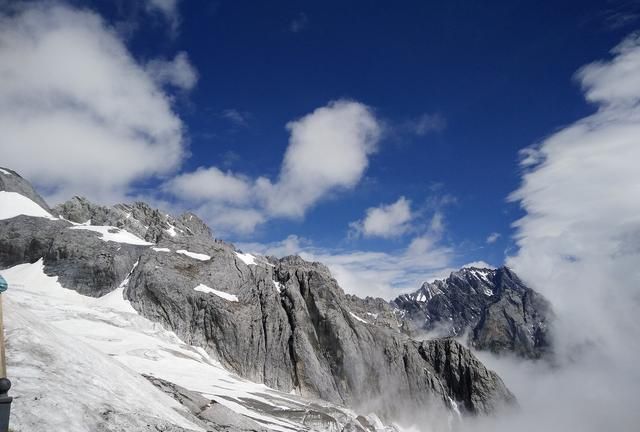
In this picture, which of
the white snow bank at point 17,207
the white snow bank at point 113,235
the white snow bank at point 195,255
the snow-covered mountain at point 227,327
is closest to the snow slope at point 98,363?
the snow-covered mountain at point 227,327

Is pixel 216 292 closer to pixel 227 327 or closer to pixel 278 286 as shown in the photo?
pixel 227 327

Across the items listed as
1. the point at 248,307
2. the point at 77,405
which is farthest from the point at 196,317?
→ the point at 77,405

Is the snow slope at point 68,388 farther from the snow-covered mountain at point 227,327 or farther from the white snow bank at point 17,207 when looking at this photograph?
the white snow bank at point 17,207

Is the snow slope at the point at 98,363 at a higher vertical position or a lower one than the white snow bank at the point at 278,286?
lower

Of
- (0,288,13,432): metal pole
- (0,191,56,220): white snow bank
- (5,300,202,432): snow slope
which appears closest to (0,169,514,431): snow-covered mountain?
(0,191,56,220): white snow bank

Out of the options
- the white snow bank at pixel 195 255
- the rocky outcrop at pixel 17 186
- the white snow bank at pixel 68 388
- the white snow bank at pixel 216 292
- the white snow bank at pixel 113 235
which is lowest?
the white snow bank at pixel 68 388

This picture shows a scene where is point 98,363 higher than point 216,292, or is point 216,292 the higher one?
point 216,292

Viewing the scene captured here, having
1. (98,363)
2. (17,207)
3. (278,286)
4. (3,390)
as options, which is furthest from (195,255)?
(3,390)
